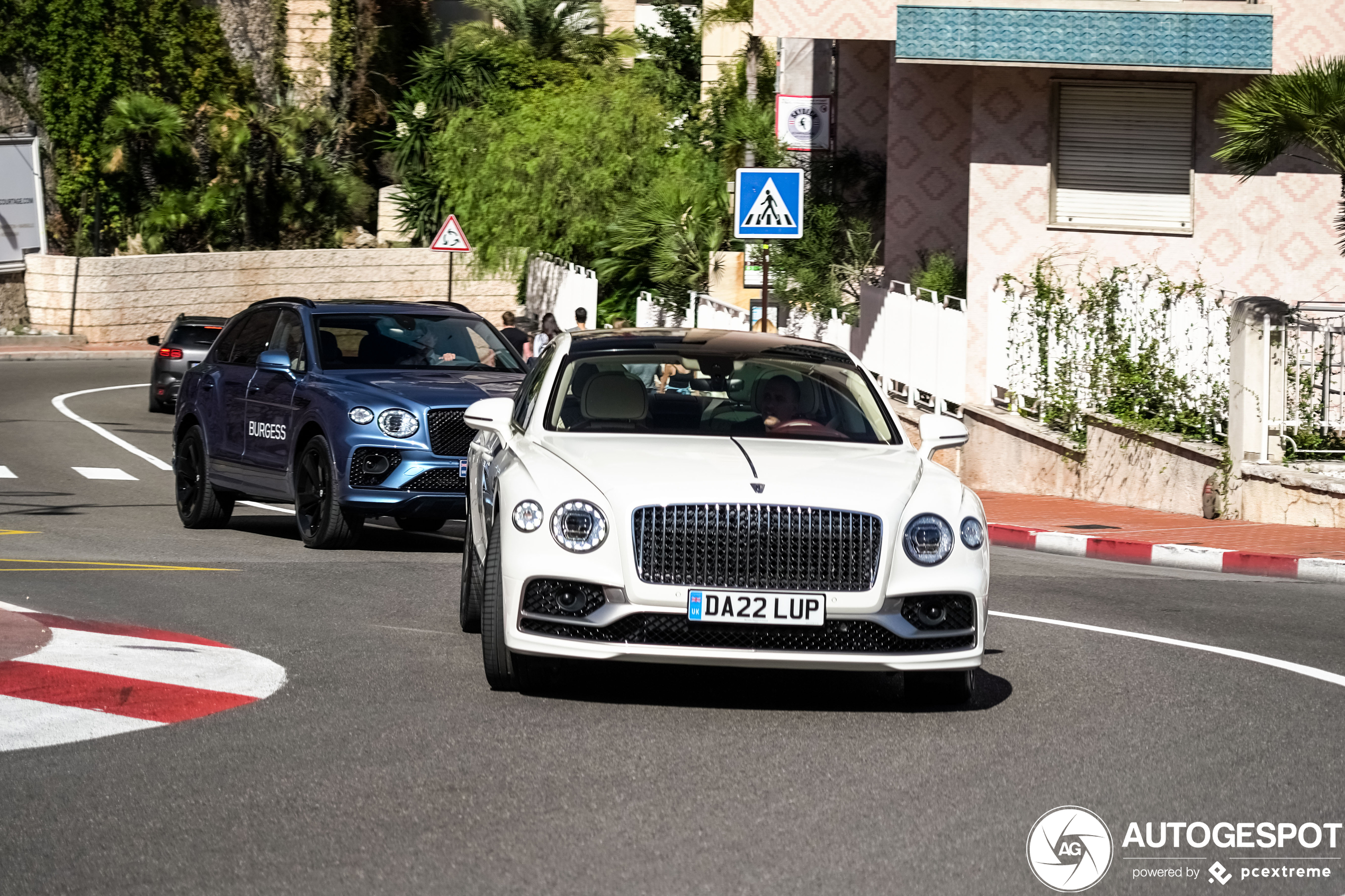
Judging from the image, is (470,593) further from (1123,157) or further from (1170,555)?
(1123,157)

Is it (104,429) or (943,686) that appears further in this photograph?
(104,429)

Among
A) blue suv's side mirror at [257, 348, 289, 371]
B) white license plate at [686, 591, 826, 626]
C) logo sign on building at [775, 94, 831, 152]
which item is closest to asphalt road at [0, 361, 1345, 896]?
white license plate at [686, 591, 826, 626]

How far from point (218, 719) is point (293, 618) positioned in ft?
Result: 8.90

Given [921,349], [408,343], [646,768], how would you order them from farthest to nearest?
[921,349], [408,343], [646,768]

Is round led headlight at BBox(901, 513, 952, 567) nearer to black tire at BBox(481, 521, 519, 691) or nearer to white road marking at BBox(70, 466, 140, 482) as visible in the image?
black tire at BBox(481, 521, 519, 691)

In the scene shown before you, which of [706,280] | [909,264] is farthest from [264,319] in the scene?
[706,280]

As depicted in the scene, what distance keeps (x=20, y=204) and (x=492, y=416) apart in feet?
121

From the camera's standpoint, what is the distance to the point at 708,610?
7.23 metres

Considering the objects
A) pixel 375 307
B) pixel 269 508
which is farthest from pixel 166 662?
pixel 269 508

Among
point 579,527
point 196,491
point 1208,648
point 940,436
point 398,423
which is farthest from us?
point 196,491

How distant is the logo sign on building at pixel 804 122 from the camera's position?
1207 inches

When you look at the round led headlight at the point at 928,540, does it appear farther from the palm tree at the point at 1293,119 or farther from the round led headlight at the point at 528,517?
the palm tree at the point at 1293,119

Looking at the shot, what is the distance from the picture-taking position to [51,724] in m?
7.12

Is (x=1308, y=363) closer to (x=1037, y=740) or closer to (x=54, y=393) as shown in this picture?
(x=1037, y=740)
